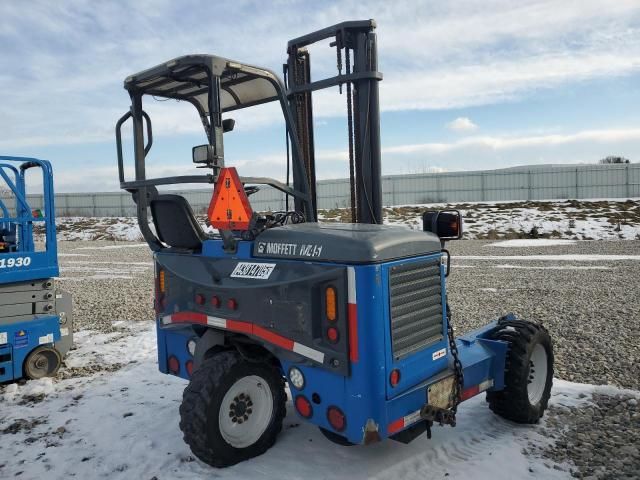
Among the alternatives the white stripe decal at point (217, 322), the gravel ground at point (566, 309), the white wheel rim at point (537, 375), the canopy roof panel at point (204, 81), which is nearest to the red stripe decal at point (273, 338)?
the white stripe decal at point (217, 322)

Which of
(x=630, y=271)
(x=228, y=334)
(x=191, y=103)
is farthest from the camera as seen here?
(x=630, y=271)

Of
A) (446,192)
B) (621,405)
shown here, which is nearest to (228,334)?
(621,405)

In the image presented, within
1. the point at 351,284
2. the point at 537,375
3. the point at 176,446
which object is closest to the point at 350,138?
the point at 351,284

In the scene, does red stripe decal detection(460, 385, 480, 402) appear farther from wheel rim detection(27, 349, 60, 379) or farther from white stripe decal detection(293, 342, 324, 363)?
wheel rim detection(27, 349, 60, 379)

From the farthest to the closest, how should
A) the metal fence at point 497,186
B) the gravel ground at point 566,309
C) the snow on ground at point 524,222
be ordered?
the metal fence at point 497,186 < the snow on ground at point 524,222 < the gravel ground at point 566,309

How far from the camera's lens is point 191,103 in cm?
A: 516

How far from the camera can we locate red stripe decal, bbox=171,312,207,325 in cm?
402

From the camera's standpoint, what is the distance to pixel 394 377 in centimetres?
328

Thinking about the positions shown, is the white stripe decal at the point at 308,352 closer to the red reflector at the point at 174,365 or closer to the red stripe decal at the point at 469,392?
the red stripe decal at the point at 469,392

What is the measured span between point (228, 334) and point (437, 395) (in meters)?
1.52

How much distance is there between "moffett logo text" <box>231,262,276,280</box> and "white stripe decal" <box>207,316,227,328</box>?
0.33m

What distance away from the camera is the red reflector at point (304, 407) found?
349cm

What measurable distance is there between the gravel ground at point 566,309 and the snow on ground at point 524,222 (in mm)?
3968

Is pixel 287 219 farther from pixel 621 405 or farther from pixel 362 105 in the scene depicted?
pixel 621 405
